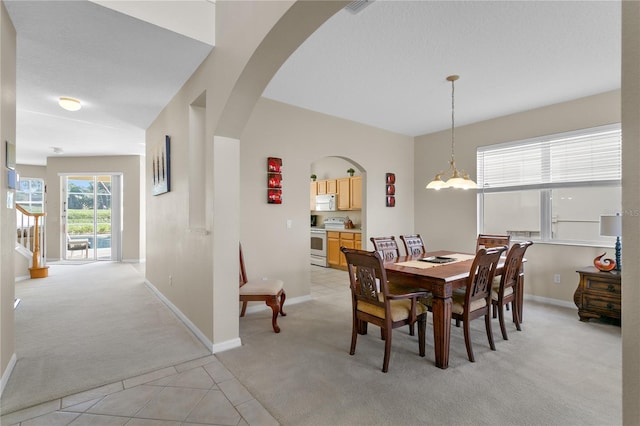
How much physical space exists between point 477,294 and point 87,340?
363 centimetres

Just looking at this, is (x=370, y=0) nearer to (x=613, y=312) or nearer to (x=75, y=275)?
(x=613, y=312)

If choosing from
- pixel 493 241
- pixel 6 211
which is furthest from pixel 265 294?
pixel 493 241

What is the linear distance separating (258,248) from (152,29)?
252cm

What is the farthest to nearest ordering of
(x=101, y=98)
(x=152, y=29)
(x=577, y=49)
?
(x=101, y=98)
(x=577, y=49)
(x=152, y=29)

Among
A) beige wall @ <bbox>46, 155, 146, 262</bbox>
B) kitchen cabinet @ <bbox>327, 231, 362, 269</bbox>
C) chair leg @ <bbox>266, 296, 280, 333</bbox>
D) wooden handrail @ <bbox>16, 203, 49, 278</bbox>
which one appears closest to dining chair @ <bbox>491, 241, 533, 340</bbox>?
chair leg @ <bbox>266, 296, 280, 333</bbox>

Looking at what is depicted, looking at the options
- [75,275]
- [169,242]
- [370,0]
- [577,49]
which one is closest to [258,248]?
[169,242]

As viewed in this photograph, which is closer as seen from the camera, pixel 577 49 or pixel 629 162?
pixel 629 162

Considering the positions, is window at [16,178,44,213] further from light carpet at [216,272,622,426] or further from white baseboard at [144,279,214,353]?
light carpet at [216,272,622,426]

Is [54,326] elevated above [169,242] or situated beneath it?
situated beneath

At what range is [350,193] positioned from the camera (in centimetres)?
679

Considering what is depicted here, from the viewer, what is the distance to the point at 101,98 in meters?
3.78

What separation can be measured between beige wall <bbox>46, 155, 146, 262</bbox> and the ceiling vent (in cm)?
725

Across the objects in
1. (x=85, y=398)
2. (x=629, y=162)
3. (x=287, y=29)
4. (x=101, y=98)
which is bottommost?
(x=85, y=398)

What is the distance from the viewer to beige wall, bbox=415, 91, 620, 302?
405 cm
